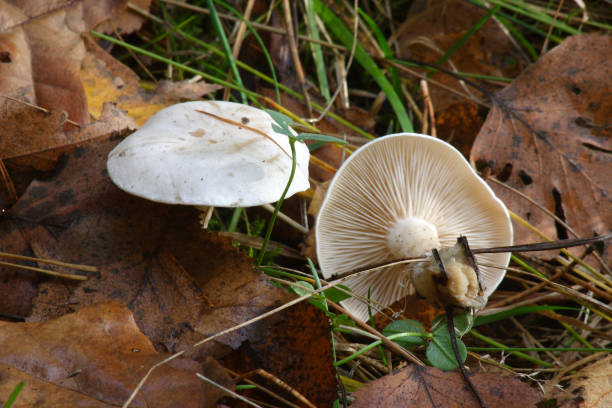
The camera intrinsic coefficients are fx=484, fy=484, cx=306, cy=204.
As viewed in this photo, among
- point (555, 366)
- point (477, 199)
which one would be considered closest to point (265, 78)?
point (477, 199)

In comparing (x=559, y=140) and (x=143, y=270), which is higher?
(x=559, y=140)

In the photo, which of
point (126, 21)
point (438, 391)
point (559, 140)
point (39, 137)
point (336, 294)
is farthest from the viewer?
point (126, 21)

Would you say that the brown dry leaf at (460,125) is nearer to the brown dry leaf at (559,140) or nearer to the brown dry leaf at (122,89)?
the brown dry leaf at (559,140)

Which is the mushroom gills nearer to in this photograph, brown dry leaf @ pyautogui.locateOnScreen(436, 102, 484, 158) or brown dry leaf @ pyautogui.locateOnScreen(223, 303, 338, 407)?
brown dry leaf @ pyautogui.locateOnScreen(223, 303, 338, 407)

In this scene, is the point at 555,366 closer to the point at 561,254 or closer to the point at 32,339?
the point at 561,254

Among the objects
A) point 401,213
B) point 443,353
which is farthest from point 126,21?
point 443,353

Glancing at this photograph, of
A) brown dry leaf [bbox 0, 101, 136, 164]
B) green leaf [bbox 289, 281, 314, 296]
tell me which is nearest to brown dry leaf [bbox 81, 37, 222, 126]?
brown dry leaf [bbox 0, 101, 136, 164]

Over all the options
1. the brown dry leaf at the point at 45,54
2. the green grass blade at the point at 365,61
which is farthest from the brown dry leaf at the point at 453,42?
the brown dry leaf at the point at 45,54

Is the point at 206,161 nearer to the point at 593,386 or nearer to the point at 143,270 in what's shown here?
the point at 143,270
